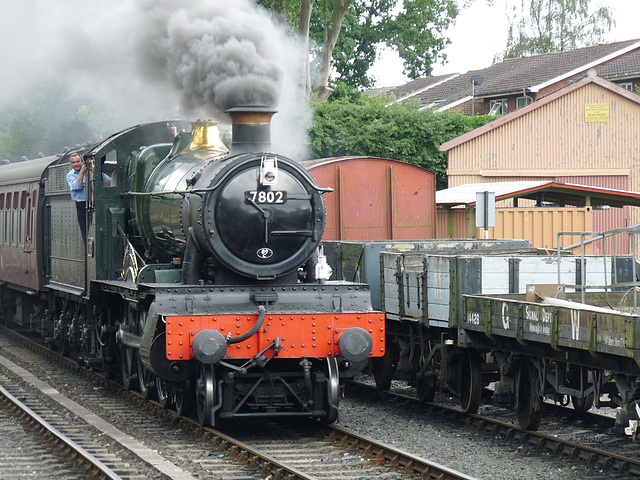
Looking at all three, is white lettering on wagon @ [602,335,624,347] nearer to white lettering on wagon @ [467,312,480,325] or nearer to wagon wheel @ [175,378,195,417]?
white lettering on wagon @ [467,312,480,325]

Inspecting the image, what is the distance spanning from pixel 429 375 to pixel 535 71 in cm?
3105

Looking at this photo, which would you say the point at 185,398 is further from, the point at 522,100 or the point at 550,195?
the point at 522,100

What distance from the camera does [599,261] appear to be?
10.4 metres

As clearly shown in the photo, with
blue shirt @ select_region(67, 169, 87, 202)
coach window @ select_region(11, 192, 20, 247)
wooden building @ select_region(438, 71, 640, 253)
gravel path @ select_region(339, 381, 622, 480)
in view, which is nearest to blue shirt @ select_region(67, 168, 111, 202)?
blue shirt @ select_region(67, 169, 87, 202)

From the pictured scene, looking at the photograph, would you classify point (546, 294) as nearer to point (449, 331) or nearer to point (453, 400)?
point (449, 331)

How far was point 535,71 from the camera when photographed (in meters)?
39.6

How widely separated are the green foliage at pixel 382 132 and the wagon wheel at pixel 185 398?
55.9 ft

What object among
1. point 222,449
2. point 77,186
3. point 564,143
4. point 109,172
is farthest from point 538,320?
point 564,143

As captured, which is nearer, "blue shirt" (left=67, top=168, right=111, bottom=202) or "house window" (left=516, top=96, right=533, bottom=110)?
"blue shirt" (left=67, top=168, right=111, bottom=202)

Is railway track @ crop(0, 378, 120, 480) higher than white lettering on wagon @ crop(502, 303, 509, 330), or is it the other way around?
white lettering on wagon @ crop(502, 303, 509, 330)

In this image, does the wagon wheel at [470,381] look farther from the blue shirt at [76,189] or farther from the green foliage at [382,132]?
the green foliage at [382,132]

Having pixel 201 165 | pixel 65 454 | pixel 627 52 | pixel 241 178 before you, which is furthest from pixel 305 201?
pixel 627 52

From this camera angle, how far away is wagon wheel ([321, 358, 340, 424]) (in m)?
8.92

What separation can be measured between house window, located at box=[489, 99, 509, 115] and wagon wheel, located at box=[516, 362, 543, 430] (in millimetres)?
30312
